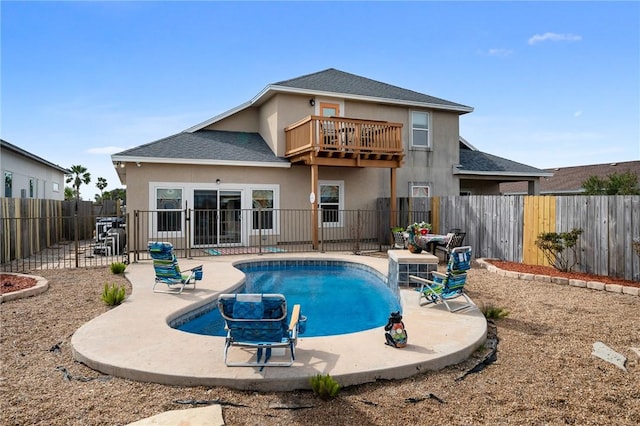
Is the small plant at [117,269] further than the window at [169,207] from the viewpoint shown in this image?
No

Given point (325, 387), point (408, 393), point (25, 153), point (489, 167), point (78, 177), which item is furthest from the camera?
point (78, 177)

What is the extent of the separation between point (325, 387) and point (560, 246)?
8401mm

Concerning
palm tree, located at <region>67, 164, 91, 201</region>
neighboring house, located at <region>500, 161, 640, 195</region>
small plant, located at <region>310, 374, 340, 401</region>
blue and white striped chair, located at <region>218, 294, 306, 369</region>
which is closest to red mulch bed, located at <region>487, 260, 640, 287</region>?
small plant, located at <region>310, 374, 340, 401</region>

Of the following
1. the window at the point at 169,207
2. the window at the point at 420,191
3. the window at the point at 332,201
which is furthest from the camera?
the window at the point at 420,191

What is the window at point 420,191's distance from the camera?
62.4 feet

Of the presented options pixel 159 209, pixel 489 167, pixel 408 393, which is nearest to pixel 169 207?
pixel 159 209

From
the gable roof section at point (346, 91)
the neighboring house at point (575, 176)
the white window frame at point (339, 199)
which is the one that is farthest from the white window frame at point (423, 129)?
the neighboring house at point (575, 176)

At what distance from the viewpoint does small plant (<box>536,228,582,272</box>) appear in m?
9.65

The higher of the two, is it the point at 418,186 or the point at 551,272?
the point at 418,186

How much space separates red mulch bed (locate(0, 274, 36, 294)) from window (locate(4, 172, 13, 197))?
32.5 feet

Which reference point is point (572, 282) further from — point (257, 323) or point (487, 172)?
point (487, 172)

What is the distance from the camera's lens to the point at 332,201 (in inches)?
694

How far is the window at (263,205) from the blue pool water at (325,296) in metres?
3.88

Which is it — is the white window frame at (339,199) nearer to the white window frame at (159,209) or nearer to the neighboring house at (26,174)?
the white window frame at (159,209)
